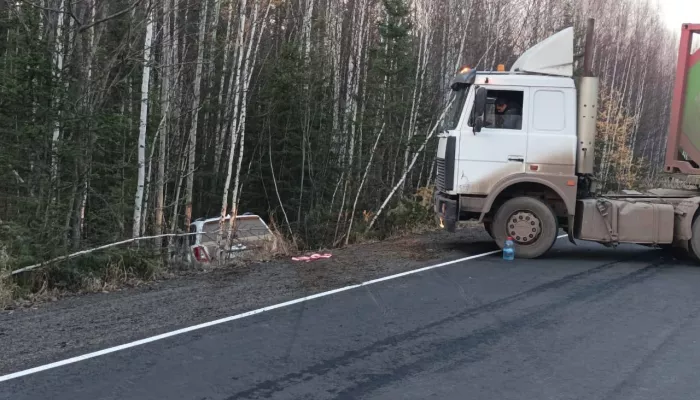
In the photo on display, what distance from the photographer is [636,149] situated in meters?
46.0

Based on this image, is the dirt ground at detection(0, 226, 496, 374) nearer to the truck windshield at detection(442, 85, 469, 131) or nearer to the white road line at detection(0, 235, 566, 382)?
the white road line at detection(0, 235, 566, 382)

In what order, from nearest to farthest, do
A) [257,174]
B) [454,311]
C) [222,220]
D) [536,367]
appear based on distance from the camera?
[536,367] → [454,311] → [222,220] → [257,174]

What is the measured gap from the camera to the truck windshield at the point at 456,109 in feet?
33.4

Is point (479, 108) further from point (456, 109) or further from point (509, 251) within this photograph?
point (509, 251)

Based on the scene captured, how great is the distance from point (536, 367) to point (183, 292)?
457 cm

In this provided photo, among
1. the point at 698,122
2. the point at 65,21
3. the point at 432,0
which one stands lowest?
the point at 698,122

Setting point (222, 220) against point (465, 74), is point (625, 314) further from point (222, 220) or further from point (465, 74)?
point (222, 220)

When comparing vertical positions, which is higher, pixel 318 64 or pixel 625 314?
pixel 318 64

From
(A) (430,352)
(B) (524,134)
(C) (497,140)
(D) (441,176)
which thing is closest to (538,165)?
(B) (524,134)

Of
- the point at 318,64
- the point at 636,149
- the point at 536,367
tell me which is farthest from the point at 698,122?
the point at 636,149

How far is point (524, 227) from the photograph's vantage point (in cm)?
1038

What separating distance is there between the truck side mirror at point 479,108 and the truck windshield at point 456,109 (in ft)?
1.10

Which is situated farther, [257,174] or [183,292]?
[257,174]

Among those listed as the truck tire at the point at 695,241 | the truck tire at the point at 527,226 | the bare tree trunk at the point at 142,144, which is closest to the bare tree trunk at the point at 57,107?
the bare tree trunk at the point at 142,144
